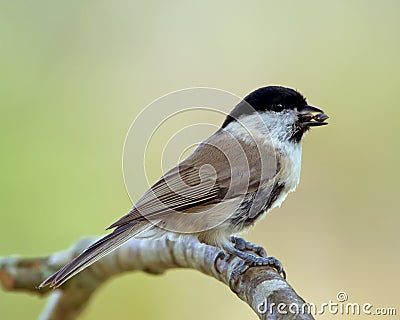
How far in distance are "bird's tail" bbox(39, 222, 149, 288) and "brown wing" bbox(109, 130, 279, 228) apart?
0.11 feet

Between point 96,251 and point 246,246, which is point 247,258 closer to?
point 246,246

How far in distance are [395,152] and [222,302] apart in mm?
1060

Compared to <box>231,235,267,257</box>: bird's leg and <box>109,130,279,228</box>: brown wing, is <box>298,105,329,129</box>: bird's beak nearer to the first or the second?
<box>109,130,279,228</box>: brown wing

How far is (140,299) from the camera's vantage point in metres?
2.96

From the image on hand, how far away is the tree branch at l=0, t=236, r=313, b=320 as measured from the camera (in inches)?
63.7

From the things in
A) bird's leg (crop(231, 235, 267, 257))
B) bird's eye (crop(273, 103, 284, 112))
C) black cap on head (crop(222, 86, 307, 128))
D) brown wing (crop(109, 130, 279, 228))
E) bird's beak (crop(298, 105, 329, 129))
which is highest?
black cap on head (crop(222, 86, 307, 128))

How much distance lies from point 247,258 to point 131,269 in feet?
1.58

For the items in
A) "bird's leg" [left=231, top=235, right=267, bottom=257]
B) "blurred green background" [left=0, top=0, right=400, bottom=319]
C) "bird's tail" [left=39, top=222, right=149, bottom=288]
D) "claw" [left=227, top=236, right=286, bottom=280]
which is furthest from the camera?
"blurred green background" [left=0, top=0, right=400, bottom=319]

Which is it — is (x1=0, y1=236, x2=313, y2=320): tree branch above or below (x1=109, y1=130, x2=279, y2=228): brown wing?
below

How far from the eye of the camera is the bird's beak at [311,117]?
1896mm

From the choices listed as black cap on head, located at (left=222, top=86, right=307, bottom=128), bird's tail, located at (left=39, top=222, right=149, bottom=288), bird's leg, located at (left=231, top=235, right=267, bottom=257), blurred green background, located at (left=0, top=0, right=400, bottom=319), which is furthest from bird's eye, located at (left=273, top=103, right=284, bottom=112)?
blurred green background, located at (left=0, top=0, right=400, bottom=319)

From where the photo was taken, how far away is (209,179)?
184cm

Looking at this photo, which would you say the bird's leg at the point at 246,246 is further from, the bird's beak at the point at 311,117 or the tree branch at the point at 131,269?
the bird's beak at the point at 311,117

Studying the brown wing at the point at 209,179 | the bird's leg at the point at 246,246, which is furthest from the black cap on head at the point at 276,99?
the bird's leg at the point at 246,246
